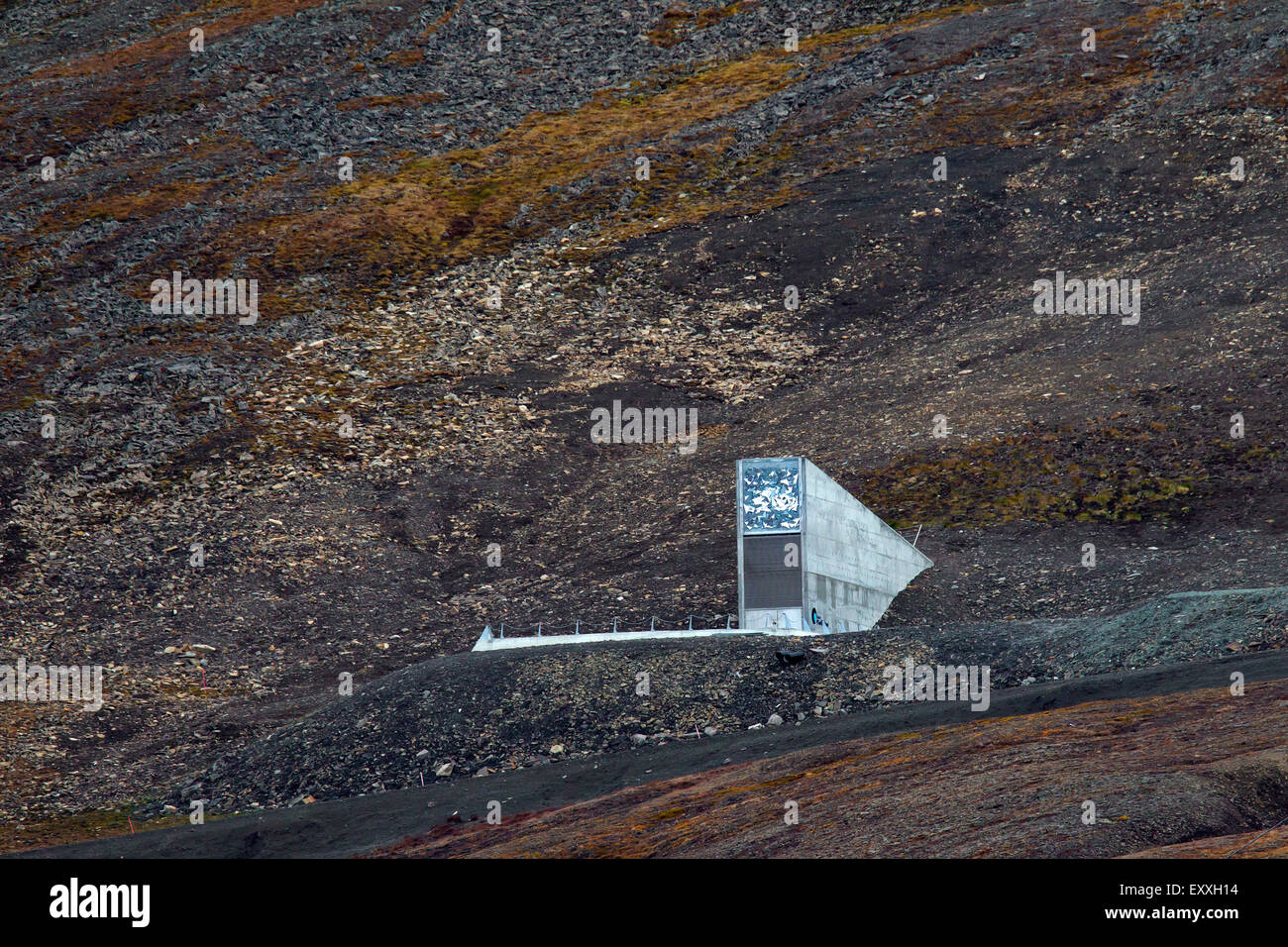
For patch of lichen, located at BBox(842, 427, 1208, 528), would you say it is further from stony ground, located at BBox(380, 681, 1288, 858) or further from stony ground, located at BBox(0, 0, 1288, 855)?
stony ground, located at BBox(380, 681, 1288, 858)

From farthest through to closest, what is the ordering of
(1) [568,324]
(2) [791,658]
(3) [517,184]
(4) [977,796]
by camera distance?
(3) [517,184] < (1) [568,324] < (2) [791,658] < (4) [977,796]

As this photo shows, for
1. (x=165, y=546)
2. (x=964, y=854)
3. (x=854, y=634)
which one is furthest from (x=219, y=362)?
(x=964, y=854)

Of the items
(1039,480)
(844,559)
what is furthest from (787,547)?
(1039,480)

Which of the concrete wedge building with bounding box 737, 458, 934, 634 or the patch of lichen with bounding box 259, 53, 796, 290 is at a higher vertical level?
the patch of lichen with bounding box 259, 53, 796, 290

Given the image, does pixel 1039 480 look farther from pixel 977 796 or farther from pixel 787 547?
pixel 977 796

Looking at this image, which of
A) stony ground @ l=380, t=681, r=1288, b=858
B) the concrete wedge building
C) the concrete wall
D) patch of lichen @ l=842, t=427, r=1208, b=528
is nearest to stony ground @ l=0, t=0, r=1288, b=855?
patch of lichen @ l=842, t=427, r=1208, b=528
